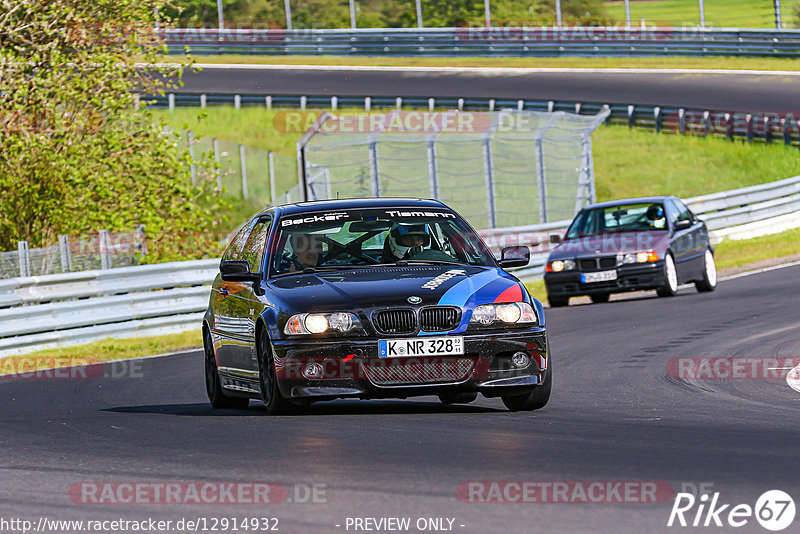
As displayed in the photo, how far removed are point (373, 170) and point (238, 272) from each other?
54.3 ft

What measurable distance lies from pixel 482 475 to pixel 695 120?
3747 cm

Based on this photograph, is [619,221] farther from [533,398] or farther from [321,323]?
[321,323]

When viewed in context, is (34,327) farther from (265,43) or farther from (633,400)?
(265,43)

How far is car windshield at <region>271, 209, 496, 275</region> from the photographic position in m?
10.4

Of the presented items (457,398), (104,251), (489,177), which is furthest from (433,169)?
(457,398)

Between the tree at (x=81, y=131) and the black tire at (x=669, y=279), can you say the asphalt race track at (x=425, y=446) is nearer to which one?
the black tire at (x=669, y=279)

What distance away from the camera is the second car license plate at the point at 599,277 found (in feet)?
68.7

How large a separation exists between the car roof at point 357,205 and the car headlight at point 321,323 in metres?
1.56

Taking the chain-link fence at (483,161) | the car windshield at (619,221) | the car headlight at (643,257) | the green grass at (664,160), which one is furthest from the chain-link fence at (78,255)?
the green grass at (664,160)

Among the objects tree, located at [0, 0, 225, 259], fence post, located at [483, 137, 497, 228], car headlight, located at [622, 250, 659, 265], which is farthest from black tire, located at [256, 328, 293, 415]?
fence post, located at [483, 137, 497, 228]

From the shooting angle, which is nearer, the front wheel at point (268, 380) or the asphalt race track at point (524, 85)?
the front wheel at point (268, 380)

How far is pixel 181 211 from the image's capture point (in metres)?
23.9

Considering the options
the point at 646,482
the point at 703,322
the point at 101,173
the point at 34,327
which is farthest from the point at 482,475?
the point at 101,173

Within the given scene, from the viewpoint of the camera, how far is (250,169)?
35531 millimetres
